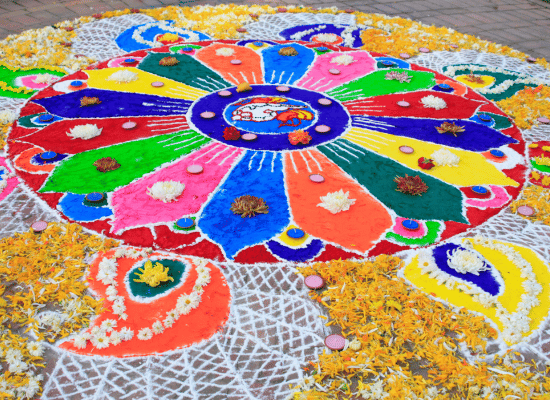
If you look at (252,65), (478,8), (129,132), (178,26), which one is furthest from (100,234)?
(478,8)

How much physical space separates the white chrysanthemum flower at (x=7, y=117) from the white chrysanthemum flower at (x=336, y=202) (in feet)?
11.1

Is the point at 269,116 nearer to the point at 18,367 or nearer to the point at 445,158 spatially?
the point at 445,158

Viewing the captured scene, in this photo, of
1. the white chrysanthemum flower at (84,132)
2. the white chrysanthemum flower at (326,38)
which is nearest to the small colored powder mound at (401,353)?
the white chrysanthemum flower at (84,132)

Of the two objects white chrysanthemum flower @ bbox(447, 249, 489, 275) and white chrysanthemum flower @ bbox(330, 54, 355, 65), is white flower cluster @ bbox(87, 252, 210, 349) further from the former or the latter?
white chrysanthemum flower @ bbox(330, 54, 355, 65)

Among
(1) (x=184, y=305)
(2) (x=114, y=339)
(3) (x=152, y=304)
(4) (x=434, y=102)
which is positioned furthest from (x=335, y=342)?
(4) (x=434, y=102)

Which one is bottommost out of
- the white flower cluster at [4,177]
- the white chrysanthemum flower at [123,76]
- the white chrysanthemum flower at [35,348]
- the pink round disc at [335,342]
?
the white chrysanthemum flower at [35,348]

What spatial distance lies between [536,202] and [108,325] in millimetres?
3463

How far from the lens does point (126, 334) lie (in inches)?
105

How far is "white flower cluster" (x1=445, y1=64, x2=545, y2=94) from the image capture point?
558 cm

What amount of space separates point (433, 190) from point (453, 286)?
1.15 metres

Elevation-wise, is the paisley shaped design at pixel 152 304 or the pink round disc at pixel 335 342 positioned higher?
the pink round disc at pixel 335 342

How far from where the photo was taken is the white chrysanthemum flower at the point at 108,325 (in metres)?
2.71

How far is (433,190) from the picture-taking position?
393 cm

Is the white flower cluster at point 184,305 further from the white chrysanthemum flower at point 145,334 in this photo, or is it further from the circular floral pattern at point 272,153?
the circular floral pattern at point 272,153
